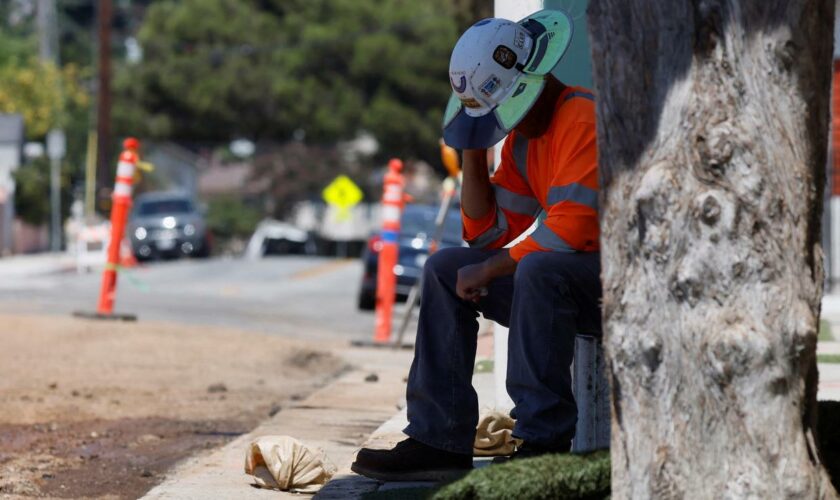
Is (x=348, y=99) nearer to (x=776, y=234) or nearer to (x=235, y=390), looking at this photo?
(x=235, y=390)

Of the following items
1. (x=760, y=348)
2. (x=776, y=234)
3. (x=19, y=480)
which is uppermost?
(x=776, y=234)

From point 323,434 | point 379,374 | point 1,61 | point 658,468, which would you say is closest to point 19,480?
point 323,434

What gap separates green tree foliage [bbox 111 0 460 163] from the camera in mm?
57281

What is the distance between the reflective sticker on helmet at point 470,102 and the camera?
4.37m

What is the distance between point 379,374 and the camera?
9250 millimetres

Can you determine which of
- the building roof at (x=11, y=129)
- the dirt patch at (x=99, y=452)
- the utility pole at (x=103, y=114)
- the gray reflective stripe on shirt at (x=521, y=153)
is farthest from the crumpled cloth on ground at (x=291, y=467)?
the building roof at (x=11, y=129)

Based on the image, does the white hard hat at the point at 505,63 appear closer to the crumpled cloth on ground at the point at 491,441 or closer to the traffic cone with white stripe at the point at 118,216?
the crumpled cloth on ground at the point at 491,441

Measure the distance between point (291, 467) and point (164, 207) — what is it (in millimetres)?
36286

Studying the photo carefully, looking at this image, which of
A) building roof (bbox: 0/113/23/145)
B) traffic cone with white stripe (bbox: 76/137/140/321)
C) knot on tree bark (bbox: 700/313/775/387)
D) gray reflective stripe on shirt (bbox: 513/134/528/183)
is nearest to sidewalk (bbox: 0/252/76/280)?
building roof (bbox: 0/113/23/145)

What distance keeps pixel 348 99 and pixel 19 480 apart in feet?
172

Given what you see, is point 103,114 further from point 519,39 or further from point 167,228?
point 519,39

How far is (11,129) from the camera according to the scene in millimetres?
45625

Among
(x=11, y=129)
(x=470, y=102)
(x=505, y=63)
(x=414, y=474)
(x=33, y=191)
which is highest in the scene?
(x=11, y=129)

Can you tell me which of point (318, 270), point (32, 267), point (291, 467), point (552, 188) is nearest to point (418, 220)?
point (318, 270)
